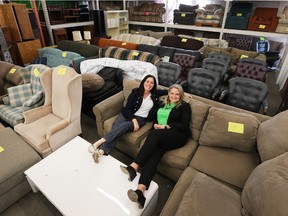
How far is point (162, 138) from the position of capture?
1.64 metres

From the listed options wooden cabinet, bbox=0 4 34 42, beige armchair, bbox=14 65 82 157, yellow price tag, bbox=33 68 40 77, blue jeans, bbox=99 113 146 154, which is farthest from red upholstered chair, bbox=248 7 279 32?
wooden cabinet, bbox=0 4 34 42

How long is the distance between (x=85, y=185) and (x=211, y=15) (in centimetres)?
448

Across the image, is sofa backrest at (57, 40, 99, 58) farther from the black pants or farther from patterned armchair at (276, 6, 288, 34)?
patterned armchair at (276, 6, 288, 34)

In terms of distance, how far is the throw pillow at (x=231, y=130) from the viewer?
1.57 metres

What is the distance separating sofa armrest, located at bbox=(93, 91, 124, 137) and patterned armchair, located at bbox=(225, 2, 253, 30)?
3.33 meters

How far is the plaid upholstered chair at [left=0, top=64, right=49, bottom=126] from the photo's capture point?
7.33 ft

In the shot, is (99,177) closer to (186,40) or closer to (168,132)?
(168,132)

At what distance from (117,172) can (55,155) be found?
637 mm

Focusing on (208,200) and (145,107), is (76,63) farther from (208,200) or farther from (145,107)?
(208,200)

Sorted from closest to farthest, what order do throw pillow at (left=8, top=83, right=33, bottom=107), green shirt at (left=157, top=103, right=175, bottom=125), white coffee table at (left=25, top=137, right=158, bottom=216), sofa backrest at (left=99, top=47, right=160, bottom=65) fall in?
white coffee table at (left=25, top=137, right=158, bottom=216)
green shirt at (left=157, top=103, right=175, bottom=125)
throw pillow at (left=8, top=83, right=33, bottom=107)
sofa backrest at (left=99, top=47, right=160, bottom=65)

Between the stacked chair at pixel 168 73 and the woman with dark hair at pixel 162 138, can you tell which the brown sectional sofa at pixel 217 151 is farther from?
the stacked chair at pixel 168 73

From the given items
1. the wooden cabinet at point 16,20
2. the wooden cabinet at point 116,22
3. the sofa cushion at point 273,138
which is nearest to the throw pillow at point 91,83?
the sofa cushion at point 273,138

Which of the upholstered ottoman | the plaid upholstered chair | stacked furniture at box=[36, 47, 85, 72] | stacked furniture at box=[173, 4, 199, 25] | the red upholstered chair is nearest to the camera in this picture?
the upholstered ottoman

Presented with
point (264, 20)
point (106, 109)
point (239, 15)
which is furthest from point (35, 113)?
point (264, 20)
